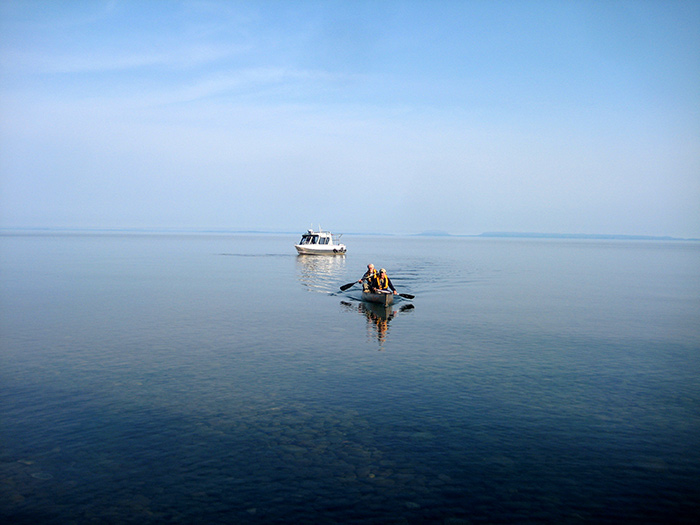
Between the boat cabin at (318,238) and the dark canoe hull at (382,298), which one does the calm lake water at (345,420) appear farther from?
the boat cabin at (318,238)

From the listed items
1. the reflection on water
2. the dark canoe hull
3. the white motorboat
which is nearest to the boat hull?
the white motorboat

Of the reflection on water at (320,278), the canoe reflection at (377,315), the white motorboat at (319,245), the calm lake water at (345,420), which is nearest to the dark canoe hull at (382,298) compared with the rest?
the canoe reflection at (377,315)

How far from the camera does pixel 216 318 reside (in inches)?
1228

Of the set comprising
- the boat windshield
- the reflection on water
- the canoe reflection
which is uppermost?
the boat windshield

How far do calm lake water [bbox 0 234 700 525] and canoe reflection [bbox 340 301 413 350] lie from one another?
31 centimetres

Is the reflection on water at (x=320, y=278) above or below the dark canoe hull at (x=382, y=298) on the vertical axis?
below

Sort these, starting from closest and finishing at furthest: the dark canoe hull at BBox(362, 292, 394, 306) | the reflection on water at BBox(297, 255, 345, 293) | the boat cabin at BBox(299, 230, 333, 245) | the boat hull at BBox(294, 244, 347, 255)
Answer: the dark canoe hull at BBox(362, 292, 394, 306) < the reflection on water at BBox(297, 255, 345, 293) < the boat hull at BBox(294, 244, 347, 255) < the boat cabin at BBox(299, 230, 333, 245)

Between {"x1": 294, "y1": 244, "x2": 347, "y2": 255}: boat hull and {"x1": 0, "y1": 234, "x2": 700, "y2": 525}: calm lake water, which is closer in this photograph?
{"x1": 0, "y1": 234, "x2": 700, "y2": 525}: calm lake water

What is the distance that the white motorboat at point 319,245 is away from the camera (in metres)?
96.3

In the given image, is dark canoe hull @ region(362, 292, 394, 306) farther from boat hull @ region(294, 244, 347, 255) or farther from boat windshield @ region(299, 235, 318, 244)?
boat windshield @ region(299, 235, 318, 244)

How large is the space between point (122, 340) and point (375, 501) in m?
17.6

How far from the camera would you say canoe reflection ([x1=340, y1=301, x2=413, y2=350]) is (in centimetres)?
2717

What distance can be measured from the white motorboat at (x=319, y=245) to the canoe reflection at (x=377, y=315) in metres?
57.2

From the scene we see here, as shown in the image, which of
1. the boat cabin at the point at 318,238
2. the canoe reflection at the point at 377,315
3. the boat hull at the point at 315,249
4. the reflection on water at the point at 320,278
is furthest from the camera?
the boat cabin at the point at 318,238
